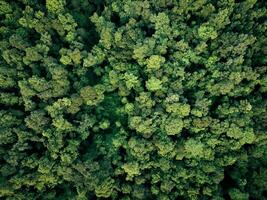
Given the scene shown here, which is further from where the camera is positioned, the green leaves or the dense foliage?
the green leaves

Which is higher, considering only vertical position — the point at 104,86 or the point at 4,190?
the point at 104,86

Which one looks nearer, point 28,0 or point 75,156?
point 75,156

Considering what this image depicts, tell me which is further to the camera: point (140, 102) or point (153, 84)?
A: point (140, 102)

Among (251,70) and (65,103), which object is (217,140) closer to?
(251,70)

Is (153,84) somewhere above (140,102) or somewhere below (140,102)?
above

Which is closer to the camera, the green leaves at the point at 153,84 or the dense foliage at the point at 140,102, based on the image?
the dense foliage at the point at 140,102

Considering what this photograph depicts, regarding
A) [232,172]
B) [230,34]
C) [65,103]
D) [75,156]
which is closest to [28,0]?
[65,103]

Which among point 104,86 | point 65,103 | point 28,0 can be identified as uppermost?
point 28,0
